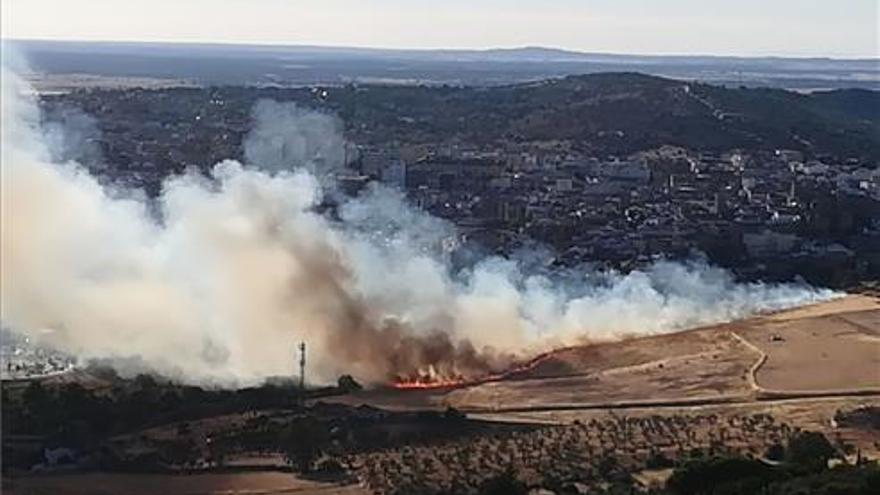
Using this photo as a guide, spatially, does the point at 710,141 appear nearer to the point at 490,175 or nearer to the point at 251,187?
the point at 490,175

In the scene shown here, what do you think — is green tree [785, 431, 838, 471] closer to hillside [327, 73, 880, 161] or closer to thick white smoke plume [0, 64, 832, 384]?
thick white smoke plume [0, 64, 832, 384]

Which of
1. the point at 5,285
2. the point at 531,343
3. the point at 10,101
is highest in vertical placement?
the point at 10,101

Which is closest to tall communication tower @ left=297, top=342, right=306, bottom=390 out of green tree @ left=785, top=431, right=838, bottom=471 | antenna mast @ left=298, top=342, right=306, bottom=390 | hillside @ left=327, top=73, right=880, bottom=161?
antenna mast @ left=298, top=342, right=306, bottom=390

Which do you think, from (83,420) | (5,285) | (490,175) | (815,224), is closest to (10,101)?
(5,285)

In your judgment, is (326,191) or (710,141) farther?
(710,141)

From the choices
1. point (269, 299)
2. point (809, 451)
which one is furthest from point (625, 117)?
point (809, 451)

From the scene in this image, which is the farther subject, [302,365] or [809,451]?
[302,365]

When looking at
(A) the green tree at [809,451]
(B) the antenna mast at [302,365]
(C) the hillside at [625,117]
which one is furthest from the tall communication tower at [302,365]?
(C) the hillside at [625,117]

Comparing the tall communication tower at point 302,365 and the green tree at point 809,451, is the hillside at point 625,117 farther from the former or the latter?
the green tree at point 809,451

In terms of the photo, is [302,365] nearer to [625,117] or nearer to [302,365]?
[302,365]
